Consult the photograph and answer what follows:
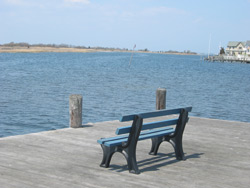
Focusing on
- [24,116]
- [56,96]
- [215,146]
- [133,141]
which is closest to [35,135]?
[133,141]

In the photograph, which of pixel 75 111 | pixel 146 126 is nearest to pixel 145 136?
pixel 146 126

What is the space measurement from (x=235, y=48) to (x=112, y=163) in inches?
6676

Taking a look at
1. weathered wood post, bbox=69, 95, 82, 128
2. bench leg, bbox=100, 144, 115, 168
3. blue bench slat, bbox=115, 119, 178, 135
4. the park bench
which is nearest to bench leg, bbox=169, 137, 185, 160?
the park bench

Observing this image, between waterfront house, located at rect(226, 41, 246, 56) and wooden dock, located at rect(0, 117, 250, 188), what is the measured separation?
161 m

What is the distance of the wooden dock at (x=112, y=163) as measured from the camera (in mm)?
5758

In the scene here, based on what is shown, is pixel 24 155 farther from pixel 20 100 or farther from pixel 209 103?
pixel 209 103

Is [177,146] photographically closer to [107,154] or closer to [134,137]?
[134,137]

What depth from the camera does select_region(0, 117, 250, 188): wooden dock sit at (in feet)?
18.9

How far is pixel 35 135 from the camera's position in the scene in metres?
8.76

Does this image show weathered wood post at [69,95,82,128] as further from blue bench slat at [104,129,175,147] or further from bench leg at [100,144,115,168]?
bench leg at [100,144,115,168]

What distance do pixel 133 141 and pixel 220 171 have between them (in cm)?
158

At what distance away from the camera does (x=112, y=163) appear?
22.1 feet

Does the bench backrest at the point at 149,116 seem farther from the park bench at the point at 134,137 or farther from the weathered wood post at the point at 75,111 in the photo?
the weathered wood post at the point at 75,111

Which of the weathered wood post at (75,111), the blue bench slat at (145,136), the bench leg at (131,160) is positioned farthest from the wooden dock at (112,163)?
the blue bench slat at (145,136)
